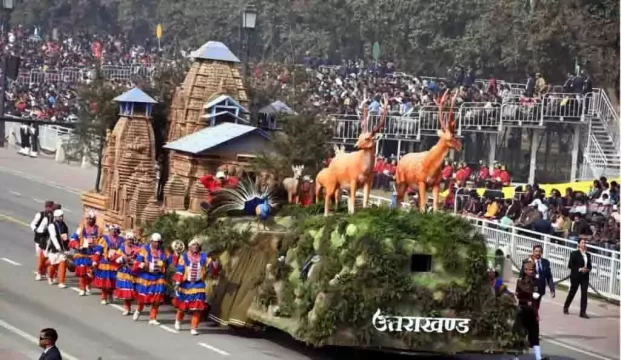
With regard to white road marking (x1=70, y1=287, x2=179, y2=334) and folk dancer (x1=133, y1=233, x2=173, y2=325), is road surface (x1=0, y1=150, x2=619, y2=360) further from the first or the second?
folk dancer (x1=133, y1=233, x2=173, y2=325)

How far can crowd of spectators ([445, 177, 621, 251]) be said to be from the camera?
2995cm

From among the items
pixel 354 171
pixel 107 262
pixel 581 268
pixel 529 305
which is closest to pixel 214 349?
pixel 354 171

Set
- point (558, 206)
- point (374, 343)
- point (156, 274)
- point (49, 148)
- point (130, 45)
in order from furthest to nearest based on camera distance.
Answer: point (130, 45), point (49, 148), point (558, 206), point (156, 274), point (374, 343)

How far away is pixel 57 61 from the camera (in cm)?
7200

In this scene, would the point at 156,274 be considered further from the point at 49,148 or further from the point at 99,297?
the point at 49,148

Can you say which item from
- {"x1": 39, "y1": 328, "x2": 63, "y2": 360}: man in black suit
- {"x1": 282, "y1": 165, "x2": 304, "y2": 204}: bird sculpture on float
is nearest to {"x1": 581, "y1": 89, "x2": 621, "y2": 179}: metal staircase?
{"x1": 282, "y1": 165, "x2": 304, "y2": 204}: bird sculpture on float

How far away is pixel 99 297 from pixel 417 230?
7.25 meters

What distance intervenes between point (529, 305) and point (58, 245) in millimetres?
8379

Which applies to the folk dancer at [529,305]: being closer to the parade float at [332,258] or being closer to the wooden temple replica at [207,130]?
the parade float at [332,258]

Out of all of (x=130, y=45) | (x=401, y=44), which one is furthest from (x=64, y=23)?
(x=401, y=44)

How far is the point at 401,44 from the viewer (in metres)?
64.3

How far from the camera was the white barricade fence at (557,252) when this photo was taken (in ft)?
91.9

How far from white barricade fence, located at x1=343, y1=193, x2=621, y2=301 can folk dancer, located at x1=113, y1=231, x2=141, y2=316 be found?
13.5ft

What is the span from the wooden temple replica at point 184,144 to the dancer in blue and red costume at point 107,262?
38.0 inches
